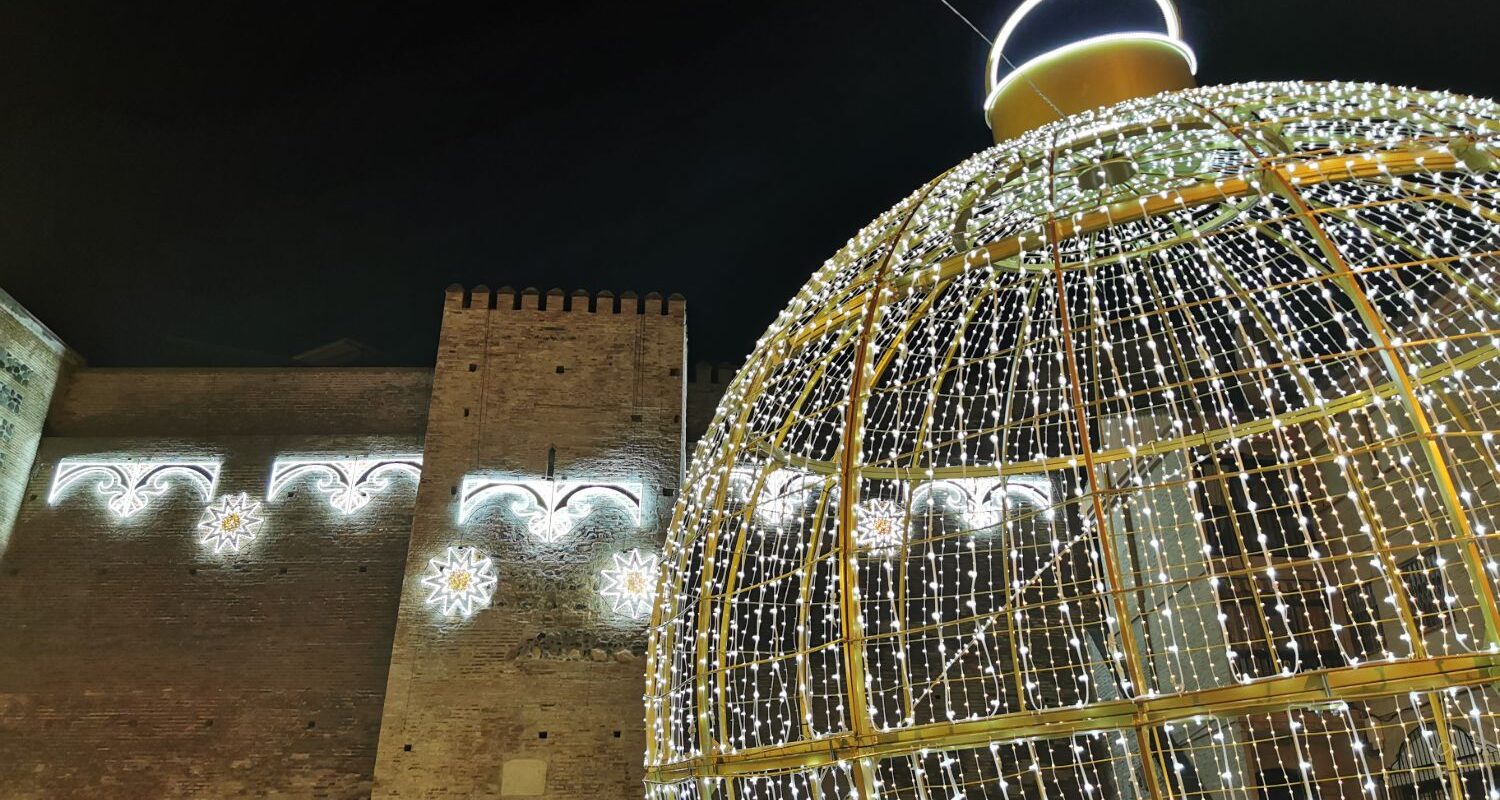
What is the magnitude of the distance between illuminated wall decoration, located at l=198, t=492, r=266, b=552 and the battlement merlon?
3.44 meters

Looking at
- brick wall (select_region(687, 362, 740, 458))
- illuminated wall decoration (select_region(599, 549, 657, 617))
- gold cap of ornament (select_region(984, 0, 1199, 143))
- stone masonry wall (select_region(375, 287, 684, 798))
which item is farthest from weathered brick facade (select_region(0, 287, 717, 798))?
gold cap of ornament (select_region(984, 0, 1199, 143))

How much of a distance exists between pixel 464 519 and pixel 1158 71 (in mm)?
9279

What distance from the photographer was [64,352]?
Result: 12781mm

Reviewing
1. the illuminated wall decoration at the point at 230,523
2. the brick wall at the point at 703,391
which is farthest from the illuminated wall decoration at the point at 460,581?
the brick wall at the point at 703,391

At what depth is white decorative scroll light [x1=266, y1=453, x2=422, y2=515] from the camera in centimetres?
1184

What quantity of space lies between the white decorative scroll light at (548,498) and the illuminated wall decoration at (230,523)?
2.92 metres

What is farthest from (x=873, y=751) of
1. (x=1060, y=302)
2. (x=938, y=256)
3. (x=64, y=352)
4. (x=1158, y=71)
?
(x=64, y=352)

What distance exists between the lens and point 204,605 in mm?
11203

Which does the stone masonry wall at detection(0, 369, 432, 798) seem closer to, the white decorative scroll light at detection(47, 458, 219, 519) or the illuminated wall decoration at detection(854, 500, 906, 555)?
the white decorative scroll light at detection(47, 458, 219, 519)

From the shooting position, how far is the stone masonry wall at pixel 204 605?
34.4 feet

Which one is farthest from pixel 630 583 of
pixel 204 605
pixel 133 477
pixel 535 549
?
pixel 133 477

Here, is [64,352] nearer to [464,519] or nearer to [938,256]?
[464,519]

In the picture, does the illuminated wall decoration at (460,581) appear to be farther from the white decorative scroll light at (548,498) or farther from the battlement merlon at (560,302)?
the battlement merlon at (560,302)

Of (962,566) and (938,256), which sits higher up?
(962,566)
